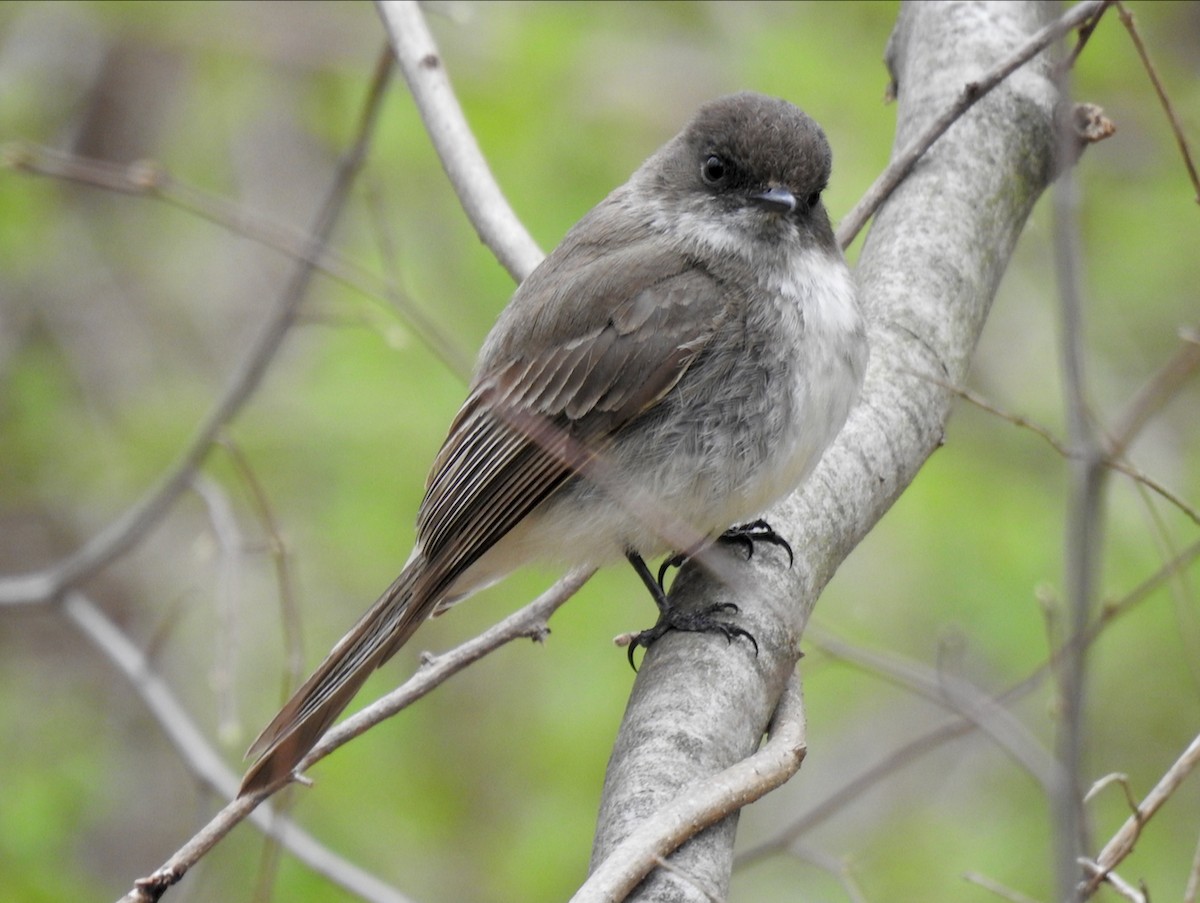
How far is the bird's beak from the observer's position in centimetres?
312

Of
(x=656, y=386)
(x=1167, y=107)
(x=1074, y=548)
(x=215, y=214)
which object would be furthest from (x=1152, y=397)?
(x=215, y=214)

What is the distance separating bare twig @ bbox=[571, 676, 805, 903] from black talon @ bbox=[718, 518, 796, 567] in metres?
0.52

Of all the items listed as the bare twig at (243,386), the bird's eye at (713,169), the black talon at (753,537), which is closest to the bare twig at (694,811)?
the black talon at (753,537)

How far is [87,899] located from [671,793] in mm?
3799

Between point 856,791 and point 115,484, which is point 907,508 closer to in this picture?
point 856,791

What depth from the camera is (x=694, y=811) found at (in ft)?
6.72

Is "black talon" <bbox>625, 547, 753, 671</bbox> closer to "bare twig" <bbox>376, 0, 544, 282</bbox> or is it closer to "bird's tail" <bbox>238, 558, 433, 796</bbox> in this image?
"bird's tail" <bbox>238, 558, 433, 796</bbox>

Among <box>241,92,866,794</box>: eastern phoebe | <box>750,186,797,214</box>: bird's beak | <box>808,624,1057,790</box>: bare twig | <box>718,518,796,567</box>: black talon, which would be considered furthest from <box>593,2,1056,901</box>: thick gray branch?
<box>808,624,1057,790</box>: bare twig

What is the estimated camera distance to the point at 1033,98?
3.45 meters

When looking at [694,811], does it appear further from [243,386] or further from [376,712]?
[243,386]

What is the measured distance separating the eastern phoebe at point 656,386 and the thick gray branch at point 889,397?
12 cm

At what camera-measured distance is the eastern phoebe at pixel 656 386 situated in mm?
2891

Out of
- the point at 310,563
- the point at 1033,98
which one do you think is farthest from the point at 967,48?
the point at 310,563

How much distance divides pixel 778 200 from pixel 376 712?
147cm
